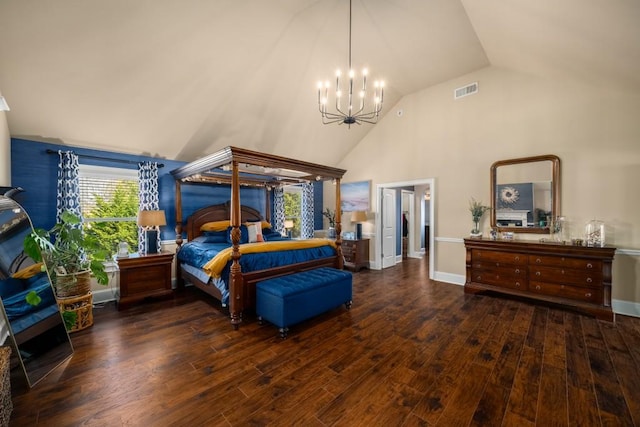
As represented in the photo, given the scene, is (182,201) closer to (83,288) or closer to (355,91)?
(83,288)

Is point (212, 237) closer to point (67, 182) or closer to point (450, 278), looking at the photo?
point (67, 182)

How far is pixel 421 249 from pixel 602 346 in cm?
590

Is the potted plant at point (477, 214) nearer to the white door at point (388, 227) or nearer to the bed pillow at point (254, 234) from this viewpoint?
the white door at point (388, 227)

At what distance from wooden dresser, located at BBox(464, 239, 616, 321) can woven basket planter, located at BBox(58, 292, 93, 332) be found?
554cm

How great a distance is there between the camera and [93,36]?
2.59m

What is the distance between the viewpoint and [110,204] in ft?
13.6

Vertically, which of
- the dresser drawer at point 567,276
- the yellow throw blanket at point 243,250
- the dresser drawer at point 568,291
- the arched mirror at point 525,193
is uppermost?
the arched mirror at point 525,193

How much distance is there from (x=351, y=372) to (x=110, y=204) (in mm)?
4525

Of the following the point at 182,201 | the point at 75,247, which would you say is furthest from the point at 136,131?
the point at 75,247

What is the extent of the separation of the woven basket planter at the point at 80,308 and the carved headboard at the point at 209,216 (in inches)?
74.3

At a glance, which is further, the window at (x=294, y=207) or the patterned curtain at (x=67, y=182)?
the window at (x=294, y=207)

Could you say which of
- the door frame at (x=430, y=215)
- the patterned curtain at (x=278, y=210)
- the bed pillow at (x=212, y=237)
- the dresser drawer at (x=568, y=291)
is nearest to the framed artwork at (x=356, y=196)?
the door frame at (x=430, y=215)

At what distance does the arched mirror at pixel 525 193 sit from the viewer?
12.7ft

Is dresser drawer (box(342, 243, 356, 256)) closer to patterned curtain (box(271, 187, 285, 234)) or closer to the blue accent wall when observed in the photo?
patterned curtain (box(271, 187, 285, 234))
